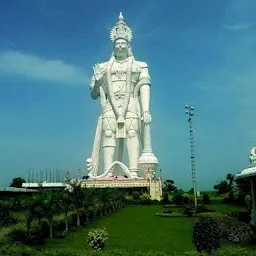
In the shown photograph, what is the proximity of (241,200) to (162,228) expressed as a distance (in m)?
14.8

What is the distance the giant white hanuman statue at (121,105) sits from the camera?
42.6 m

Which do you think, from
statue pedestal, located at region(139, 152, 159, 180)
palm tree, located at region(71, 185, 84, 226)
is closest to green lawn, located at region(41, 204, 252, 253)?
palm tree, located at region(71, 185, 84, 226)

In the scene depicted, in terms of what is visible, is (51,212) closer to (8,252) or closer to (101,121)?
(8,252)

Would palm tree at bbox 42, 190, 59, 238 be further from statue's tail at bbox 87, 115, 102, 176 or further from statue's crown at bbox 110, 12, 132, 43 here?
statue's crown at bbox 110, 12, 132, 43

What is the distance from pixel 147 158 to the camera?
4144 cm

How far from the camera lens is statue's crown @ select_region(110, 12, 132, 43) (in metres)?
44.2

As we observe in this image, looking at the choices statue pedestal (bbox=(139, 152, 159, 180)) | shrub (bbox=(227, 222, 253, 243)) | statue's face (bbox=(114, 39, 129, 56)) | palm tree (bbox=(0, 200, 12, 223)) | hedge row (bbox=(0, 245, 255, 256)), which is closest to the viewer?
hedge row (bbox=(0, 245, 255, 256))

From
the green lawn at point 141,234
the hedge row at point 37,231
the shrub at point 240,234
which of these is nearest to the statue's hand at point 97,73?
the green lawn at point 141,234

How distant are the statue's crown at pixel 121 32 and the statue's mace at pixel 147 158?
29.9 feet

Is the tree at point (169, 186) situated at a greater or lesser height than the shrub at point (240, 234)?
greater

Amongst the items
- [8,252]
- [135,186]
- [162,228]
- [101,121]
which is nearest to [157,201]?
[135,186]

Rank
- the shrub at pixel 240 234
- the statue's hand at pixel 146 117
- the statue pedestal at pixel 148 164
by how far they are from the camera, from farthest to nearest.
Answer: the statue's hand at pixel 146 117 → the statue pedestal at pixel 148 164 → the shrub at pixel 240 234

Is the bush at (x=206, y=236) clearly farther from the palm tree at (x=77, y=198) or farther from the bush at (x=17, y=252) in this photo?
the palm tree at (x=77, y=198)

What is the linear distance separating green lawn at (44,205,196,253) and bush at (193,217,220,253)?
2.44 m
